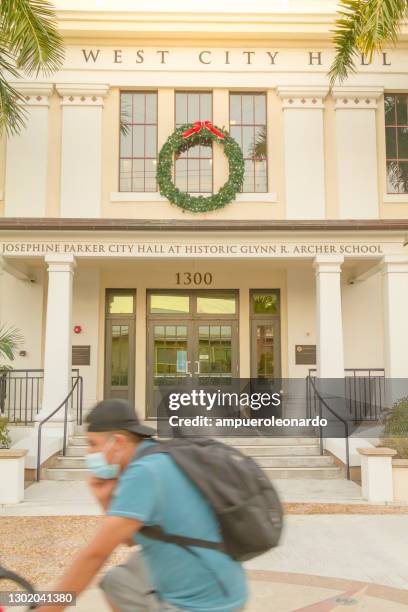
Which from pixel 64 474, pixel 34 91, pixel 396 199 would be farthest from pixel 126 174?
pixel 64 474

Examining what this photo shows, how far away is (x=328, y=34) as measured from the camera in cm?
1330

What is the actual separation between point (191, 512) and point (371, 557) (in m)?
4.67

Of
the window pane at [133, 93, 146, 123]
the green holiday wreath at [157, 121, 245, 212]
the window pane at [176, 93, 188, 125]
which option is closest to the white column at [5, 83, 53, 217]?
the window pane at [133, 93, 146, 123]

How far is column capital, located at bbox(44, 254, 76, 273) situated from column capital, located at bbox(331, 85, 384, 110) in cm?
637

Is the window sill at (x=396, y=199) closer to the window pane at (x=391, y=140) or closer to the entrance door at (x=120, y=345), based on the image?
the window pane at (x=391, y=140)

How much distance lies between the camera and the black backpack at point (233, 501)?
77.7 inches

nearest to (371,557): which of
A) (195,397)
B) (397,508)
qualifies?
(397,508)

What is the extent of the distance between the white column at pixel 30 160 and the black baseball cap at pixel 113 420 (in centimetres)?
1148

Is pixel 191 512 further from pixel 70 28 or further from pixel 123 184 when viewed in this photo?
pixel 70 28

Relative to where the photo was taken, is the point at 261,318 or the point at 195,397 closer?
the point at 195,397

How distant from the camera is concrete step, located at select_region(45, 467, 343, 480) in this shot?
34.1ft

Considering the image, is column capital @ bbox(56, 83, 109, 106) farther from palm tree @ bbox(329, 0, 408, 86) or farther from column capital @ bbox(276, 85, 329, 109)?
palm tree @ bbox(329, 0, 408, 86)

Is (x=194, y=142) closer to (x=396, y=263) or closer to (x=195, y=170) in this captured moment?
(x=195, y=170)

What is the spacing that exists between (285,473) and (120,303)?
6.21m
